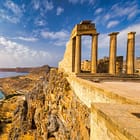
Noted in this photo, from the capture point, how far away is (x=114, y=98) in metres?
6.14

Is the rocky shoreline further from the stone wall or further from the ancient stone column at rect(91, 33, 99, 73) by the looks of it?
the ancient stone column at rect(91, 33, 99, 73)

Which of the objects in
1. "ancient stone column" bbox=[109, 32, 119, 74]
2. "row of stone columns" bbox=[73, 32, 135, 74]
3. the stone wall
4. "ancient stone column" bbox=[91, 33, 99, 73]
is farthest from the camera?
the stone wall

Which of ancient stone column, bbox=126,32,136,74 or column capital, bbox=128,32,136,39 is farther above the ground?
column capital, bbox=128,32,136,39

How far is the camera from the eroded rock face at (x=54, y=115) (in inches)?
502

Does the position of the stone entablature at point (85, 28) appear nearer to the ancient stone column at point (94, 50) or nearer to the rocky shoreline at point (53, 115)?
the ancient stone column at point (94, 50)

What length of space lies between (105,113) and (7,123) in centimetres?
4080

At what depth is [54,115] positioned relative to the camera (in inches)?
788

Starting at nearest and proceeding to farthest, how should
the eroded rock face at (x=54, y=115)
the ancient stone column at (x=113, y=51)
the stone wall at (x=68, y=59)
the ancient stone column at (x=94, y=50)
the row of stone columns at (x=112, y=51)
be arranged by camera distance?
the eroded rock face at (x=54, y=115), the ancient stone column at (x=113, y=51), the row of stone columns at (x=112, y=51), the ancient stone column at (x=94, y=50), the stone wall at (x=68, y=59)

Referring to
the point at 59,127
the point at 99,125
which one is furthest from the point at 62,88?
the point at 99,125

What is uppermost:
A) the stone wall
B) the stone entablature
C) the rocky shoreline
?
the stone entablature

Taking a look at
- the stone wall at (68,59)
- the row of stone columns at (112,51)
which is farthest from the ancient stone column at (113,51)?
the stone wall at (68,59)

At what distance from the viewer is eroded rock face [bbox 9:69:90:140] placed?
1274cm

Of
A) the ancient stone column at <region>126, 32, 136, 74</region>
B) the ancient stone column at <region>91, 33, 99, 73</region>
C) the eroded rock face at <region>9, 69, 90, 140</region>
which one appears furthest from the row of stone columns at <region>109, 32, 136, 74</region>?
the eroded rock face at <region>9, 69, 90, 140</region>

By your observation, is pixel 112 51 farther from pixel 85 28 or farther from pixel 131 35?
pixel 85 28
